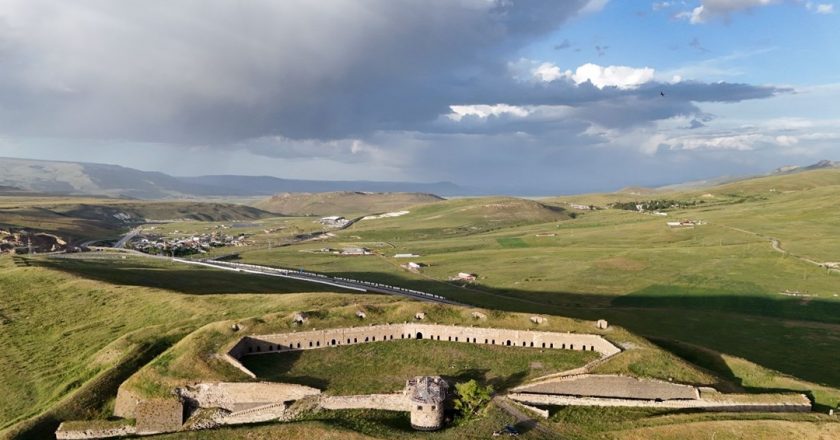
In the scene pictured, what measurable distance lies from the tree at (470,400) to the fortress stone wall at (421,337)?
17175 millimetres

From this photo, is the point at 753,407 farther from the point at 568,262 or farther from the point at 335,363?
the point at 568,262

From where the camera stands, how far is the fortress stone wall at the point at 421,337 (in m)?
60.4

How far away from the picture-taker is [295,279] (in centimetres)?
13462

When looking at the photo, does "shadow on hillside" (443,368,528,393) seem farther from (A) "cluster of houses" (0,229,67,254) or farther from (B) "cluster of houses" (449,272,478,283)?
(A) "cluster of houses" (0,229,67,254)

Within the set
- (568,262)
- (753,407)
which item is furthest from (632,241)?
(753,407)

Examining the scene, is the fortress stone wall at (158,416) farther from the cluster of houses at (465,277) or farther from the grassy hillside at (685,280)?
the cluster of houses at (465,277)

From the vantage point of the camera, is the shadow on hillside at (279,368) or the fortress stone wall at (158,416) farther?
the shadow on hillside at (279,368)

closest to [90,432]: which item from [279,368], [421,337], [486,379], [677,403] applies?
[279,368]

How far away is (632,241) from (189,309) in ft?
479

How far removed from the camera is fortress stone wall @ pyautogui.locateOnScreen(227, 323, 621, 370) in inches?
2379

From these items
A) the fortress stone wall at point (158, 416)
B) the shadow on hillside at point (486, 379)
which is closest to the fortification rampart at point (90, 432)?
the fortress stone wall at point (158, 416)

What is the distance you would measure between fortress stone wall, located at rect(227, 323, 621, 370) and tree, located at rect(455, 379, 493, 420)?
17175 millimetres

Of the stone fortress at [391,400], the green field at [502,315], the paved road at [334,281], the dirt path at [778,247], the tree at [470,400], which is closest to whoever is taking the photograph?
the tree at [470,400]

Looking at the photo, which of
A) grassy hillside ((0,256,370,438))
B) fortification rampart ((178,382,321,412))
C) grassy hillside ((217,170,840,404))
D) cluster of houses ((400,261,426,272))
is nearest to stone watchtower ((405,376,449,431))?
fortification rampart ((178,382,321,412))
